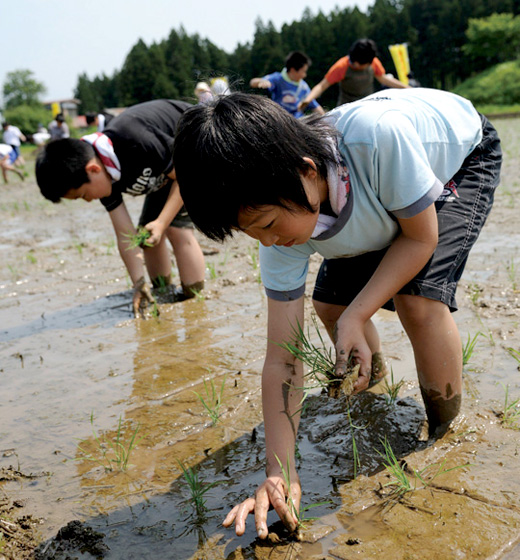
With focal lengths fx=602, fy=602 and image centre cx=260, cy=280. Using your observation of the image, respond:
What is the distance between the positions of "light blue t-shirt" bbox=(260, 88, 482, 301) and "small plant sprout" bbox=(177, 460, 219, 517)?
0.61m

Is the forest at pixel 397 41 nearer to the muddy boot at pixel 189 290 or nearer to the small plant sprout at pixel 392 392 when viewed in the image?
the muddy boot at pixel 189 290

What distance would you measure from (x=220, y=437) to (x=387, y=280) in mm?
916

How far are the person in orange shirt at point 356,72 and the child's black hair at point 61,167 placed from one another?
4.47 metres

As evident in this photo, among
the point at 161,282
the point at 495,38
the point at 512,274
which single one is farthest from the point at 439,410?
the point at 495,38

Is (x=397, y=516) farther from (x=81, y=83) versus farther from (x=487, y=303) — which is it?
(x=81, y=83)

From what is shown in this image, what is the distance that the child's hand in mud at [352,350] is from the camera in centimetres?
161

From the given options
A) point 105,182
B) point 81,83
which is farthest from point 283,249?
point 81,83

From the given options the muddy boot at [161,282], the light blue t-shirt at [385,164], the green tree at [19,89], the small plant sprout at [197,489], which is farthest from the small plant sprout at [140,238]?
the green tree at [19,89]

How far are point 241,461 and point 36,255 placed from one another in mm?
4388

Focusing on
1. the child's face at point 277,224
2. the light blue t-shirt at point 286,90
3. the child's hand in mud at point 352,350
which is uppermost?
the light blue t-shirt at point 286,90

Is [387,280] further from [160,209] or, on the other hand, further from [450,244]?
[160,209]

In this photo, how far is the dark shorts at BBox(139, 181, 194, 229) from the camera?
13.6 feet

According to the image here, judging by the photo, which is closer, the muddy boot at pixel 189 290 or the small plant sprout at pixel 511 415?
the small plant sprout at pixel 511 415

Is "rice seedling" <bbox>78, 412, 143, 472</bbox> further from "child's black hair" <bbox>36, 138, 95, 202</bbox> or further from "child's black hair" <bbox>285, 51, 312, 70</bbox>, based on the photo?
"child's black hair" <bbox>285, 51, 312, 70</bbox>
